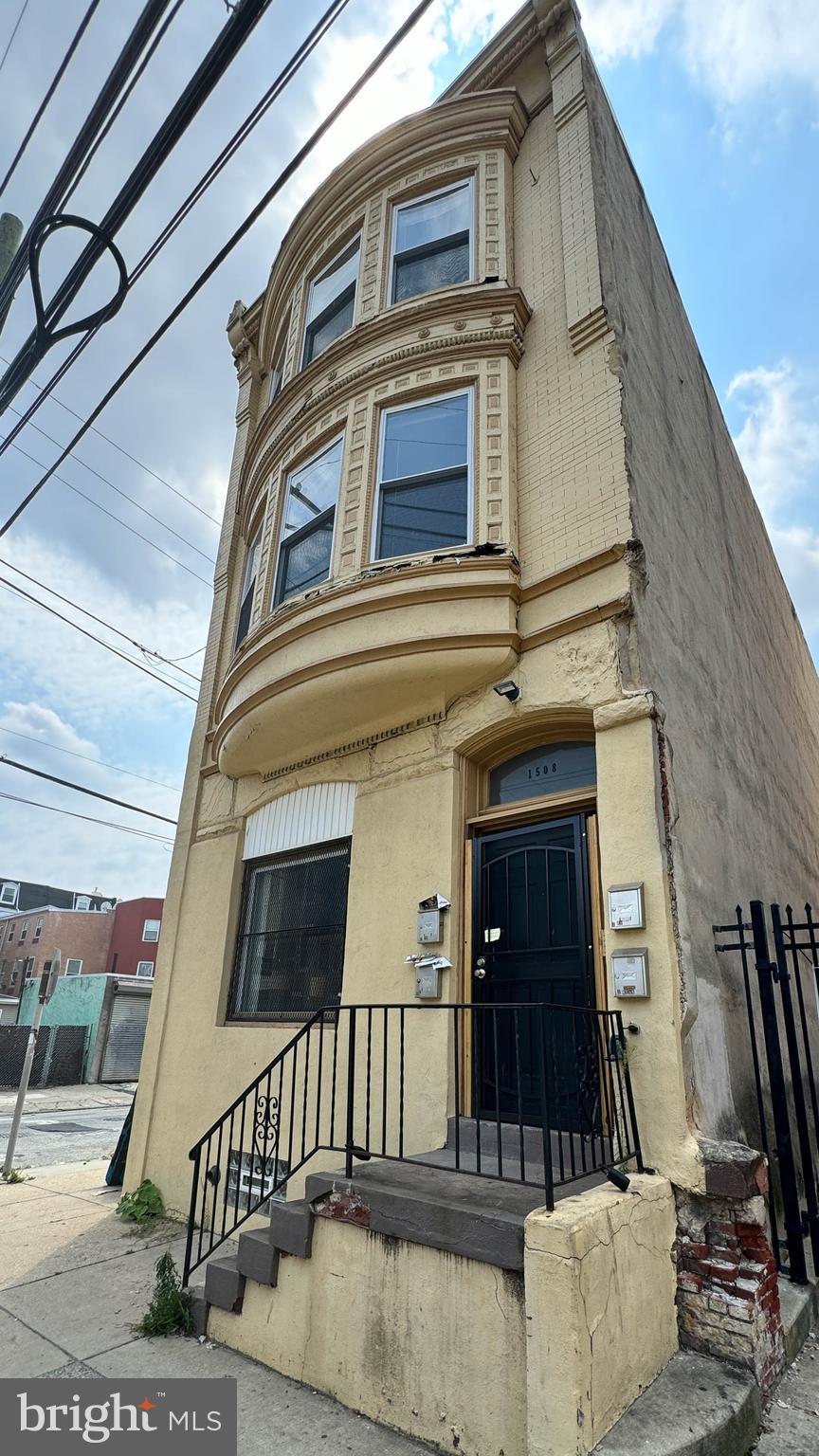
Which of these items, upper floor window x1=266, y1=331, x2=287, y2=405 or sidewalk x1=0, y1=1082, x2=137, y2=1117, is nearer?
upper floor window x1=266, y1=331, x2=287, y2=405

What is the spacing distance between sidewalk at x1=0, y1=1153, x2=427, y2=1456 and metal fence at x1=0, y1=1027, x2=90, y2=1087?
13767 millimetres

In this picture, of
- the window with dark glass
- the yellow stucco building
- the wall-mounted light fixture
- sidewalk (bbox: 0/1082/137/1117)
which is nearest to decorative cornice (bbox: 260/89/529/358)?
the yellow stucco building

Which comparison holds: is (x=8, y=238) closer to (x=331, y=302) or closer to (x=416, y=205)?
(x=331, y=302)

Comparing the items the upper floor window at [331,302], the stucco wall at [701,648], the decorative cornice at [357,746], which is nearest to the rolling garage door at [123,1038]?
the decorative cornice at [357,746]

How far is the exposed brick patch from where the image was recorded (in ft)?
12.1

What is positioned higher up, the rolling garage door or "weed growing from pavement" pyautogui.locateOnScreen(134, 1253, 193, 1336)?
the rolling garage door

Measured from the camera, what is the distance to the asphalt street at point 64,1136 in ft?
35.5

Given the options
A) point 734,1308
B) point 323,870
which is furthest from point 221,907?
point 734,1308

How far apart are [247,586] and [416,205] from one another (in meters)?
4.58

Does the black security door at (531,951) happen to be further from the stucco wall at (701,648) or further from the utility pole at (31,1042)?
the utility pole at (31,1042)

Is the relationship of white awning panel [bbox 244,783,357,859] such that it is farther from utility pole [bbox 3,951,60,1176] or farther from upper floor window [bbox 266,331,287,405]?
upper floor window [bbox 266,331,287,405]

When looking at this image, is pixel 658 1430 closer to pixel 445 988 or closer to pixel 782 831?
pixel 445 988

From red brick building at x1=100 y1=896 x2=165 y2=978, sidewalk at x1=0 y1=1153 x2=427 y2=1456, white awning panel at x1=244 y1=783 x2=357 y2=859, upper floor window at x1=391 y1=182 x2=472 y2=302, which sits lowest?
sidewalk at x1=0 y1=1153 x2=427 y2=1456

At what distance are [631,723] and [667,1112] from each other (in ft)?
7.32
